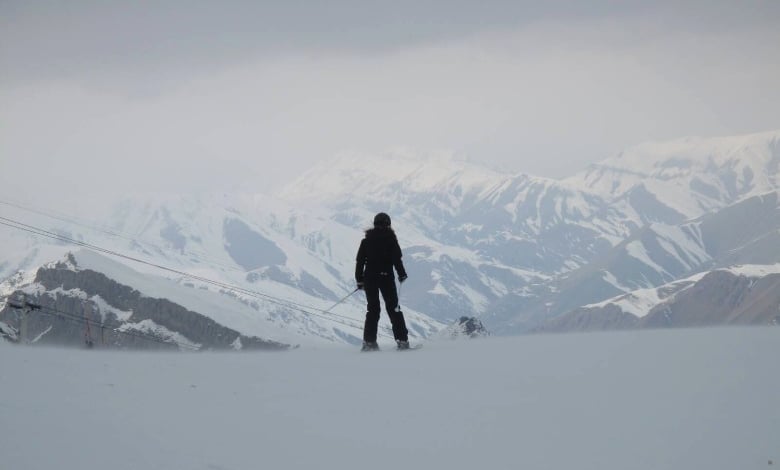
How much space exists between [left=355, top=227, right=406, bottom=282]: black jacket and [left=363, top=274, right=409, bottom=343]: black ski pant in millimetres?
121

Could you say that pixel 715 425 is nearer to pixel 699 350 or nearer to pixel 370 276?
pixel 699 350

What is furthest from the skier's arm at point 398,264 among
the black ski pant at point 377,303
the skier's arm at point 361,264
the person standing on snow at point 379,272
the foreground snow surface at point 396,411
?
the foreground snow surface at point 396,411

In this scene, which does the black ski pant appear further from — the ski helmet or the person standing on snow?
the ski helmet

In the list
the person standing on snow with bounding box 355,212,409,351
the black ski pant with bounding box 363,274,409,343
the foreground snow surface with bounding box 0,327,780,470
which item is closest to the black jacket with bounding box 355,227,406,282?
the person standing on snow with bounding box 355,212,409,351

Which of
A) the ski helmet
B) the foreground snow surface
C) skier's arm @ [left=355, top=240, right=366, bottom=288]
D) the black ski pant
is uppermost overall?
the ski helmet

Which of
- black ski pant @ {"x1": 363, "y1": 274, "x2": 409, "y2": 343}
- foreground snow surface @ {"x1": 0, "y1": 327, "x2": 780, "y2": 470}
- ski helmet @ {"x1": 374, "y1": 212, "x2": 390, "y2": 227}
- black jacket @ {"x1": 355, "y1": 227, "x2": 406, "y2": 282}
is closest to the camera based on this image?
foreground snow surface @ {"x1": 0, "y1": 327, "x2": 780, "y2": 470}

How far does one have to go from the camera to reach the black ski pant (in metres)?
19.0

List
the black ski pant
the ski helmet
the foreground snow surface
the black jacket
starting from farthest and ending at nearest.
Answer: the ski helmet
the black jacket
the black ski pant
the foreground snow surface

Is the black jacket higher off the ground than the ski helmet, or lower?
lower

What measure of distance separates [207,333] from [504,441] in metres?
187

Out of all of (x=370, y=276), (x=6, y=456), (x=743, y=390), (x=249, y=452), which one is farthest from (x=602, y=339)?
(x=6, y=456)

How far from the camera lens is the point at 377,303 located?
19047mm

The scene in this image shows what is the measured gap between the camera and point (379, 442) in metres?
10.0

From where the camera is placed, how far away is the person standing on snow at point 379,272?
62.7 ft
